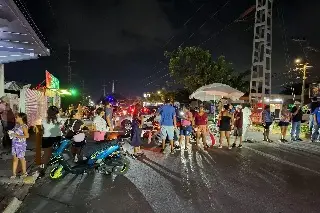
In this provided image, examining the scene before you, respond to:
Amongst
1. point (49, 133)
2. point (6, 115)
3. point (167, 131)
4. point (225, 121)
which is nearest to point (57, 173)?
point (49, 133)

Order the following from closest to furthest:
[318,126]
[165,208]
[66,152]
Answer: [165,208]
[66,152]
[318,126]

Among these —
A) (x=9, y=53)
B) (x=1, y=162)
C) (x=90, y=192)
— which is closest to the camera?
(x=90, y=192)

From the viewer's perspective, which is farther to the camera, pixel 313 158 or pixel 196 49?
pixel 196 49

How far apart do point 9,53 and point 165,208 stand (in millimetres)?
7986

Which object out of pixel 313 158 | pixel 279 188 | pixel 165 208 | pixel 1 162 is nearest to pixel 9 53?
pixel 1 162

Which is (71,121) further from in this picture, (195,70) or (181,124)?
(195,70)

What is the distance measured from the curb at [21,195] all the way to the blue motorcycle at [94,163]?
547 mm

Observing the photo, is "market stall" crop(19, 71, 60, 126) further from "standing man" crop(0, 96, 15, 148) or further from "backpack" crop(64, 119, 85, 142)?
"backpack" crop(64, 119, 85, 142)

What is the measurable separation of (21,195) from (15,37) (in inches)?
164

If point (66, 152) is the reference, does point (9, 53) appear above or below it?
above

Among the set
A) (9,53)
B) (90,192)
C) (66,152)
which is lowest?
(90,192)

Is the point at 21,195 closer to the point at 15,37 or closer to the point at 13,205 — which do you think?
the point at 13,205

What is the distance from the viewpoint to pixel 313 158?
1195 centimetres

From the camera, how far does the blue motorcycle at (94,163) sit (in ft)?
27.5
